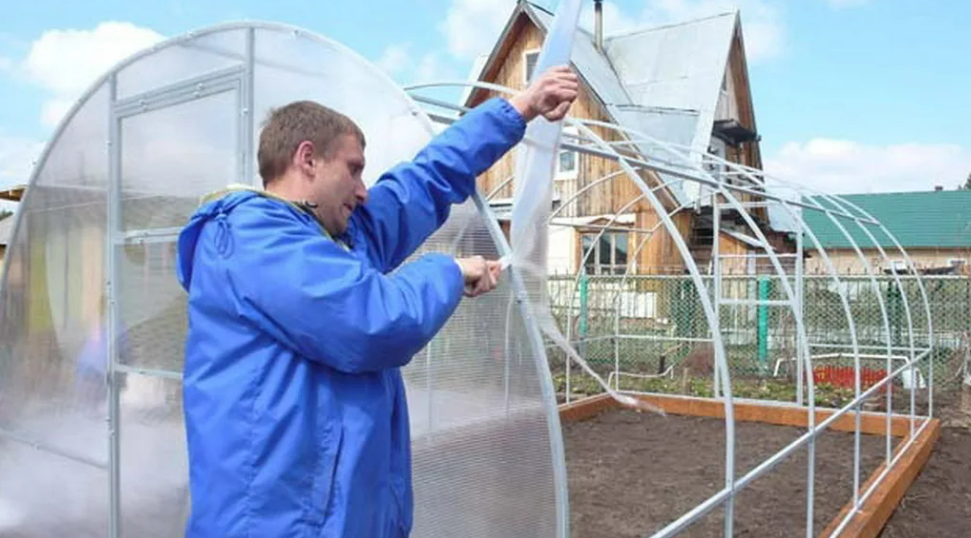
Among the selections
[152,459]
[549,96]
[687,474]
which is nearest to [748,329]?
[687,474]

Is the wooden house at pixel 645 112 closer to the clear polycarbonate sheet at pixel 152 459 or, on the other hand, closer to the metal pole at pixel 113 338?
the metal pole at pixel 113 338

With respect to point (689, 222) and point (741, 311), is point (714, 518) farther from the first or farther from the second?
point (689, 222)

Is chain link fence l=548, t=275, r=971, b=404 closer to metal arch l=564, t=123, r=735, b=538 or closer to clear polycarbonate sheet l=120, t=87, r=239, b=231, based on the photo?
metal arch l=564, t=123, r=735, b=538

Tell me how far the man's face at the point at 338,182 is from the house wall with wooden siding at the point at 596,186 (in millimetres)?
12439

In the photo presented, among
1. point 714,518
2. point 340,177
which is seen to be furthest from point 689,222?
point 340,177

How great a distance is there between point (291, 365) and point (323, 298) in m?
0.18

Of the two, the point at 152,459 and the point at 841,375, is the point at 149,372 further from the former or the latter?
the point at 841,375

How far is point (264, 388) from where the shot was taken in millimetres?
1594

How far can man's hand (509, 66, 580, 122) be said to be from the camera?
2102 mm

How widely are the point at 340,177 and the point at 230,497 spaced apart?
69 cm

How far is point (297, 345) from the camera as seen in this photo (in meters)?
1.57

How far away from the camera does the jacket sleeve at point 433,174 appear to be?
205cm

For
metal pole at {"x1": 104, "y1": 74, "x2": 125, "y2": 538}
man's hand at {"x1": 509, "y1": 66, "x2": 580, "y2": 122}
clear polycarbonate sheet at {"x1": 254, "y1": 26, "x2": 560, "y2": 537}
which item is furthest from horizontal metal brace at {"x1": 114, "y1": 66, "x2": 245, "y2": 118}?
man's hand at {"x1": 509, "y1": 66, "x2": 580, "y2": 122}

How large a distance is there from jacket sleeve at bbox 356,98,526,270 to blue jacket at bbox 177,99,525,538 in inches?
14.4
